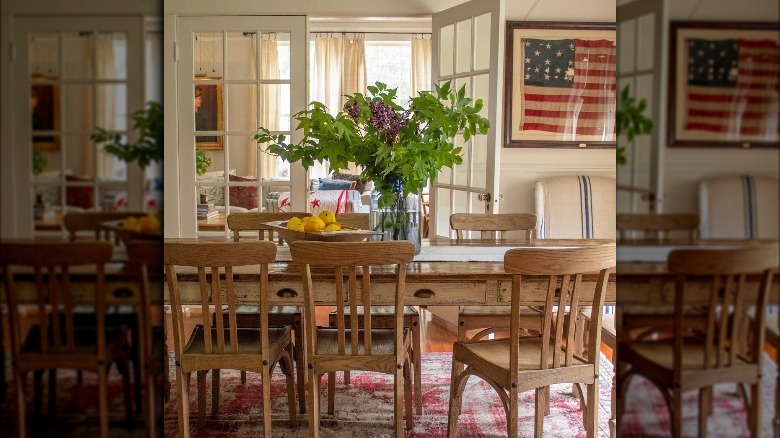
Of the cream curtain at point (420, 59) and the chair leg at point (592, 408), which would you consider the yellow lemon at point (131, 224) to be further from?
the cream curtain at point (420, 59)

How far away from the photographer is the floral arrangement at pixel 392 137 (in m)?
2.71

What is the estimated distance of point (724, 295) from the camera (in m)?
0.27

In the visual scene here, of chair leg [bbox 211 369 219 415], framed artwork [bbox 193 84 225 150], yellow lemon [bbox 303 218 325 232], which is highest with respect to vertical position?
framed artwork [bbox 193 84 225 150]

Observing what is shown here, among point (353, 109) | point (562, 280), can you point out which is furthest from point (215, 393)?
point (562, 280)

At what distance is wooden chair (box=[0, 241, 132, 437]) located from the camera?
223 millimetres

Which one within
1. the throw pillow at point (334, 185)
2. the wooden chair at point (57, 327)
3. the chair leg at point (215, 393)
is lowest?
the chair leg at point (215, 393)

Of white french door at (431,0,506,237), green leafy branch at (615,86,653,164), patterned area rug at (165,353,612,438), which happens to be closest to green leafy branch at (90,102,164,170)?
green leafy branch at (615,86,653,164)

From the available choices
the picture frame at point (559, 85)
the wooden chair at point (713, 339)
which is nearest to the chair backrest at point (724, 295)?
the wooden chair at point (713, 339)

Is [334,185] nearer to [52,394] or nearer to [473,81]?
[473,81]

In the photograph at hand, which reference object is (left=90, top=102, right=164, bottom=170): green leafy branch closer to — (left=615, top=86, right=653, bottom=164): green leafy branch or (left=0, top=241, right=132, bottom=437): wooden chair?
(left=0, top=241, right=132, bottom=437): wooden chair

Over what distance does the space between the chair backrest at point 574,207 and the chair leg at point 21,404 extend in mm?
4924

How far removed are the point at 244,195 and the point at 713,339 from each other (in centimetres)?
494

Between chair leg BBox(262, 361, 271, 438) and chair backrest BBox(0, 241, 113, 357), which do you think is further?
chair leg BBox(262, 361, 271, 438)

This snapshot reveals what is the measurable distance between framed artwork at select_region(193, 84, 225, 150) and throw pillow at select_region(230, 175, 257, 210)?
0.29 meters
